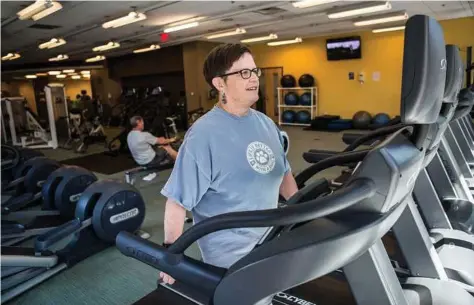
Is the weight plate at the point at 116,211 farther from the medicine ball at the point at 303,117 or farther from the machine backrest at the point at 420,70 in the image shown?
the medicine ball at the point at 303,117

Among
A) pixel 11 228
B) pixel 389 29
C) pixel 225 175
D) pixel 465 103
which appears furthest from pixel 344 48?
pixel 225 175

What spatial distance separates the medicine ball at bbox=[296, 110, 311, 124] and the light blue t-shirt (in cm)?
987

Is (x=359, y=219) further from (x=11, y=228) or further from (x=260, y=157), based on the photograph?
(x=11, y=228)

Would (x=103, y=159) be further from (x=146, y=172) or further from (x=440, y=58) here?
(x=440, y=58)

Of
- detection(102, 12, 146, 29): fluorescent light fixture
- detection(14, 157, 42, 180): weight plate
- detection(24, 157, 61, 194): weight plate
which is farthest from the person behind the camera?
detection(102, 12, 146, 29): fluorescent light fixture

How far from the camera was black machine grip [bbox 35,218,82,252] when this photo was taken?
9.00 feet

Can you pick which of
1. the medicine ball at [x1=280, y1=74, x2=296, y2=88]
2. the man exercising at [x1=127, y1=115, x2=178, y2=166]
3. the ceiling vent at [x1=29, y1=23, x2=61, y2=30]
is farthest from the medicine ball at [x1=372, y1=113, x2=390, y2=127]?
the ceiling vent at [x1=29, y1=23, x2=61, y2=30]

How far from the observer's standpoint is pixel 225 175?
1314 mm

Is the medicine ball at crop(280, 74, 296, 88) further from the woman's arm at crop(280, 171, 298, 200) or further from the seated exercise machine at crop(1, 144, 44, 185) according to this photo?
the woman's arm at crop(280, 171, 298, 200)

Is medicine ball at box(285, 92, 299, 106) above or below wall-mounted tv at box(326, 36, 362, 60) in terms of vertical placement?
below

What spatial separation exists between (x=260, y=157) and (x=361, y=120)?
9231 millimetres

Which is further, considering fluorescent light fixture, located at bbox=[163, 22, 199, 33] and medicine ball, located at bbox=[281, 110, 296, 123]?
medicine ball, located at bbox=[281, 110, 296, 123]

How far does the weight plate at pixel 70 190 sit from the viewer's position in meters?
3.78

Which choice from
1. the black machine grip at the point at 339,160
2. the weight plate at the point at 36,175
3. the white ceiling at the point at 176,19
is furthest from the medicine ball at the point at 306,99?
the black machine grip at the point at 339,160
